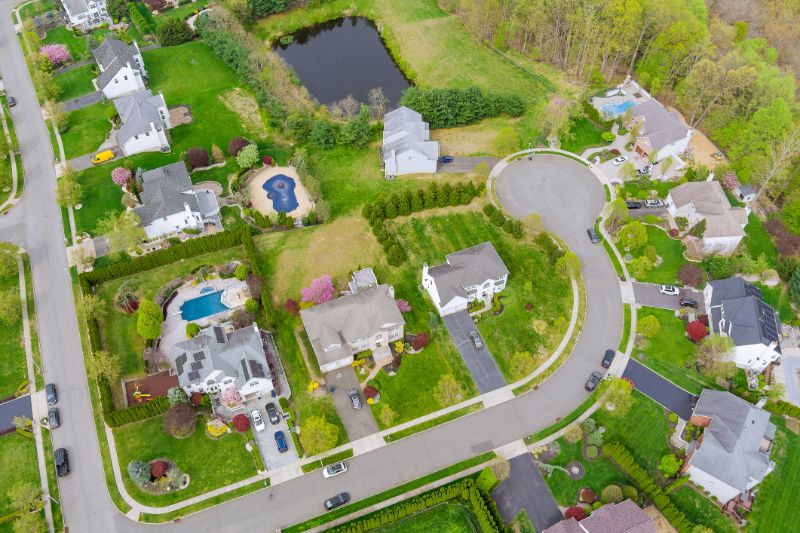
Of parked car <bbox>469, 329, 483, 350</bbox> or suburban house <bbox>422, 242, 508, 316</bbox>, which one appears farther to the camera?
suburban house <bbox>422, 242, 508, 316</bbox>

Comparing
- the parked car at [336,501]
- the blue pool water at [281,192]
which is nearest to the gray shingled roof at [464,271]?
the parked car at [336,501]

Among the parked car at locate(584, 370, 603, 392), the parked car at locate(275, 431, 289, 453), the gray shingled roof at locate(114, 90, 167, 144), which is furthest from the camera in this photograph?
the gray shingled roof at locate(114, 90, 167, 144)

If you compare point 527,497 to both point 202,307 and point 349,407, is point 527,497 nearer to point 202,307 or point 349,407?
point 349,407

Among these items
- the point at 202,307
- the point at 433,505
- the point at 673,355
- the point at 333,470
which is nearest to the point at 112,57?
the point at 202,307

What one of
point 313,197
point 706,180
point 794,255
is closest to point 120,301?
point 313,197

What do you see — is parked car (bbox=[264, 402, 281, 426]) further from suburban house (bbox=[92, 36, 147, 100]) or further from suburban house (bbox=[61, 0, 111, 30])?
suburban house (bbox=[61, 0, 111, 30])

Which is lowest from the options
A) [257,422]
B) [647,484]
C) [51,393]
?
[647,484]

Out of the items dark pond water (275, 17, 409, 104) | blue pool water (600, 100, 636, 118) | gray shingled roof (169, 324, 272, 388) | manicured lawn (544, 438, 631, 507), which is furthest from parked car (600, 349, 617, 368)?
dark pond water (275, 17, 409, 104)
